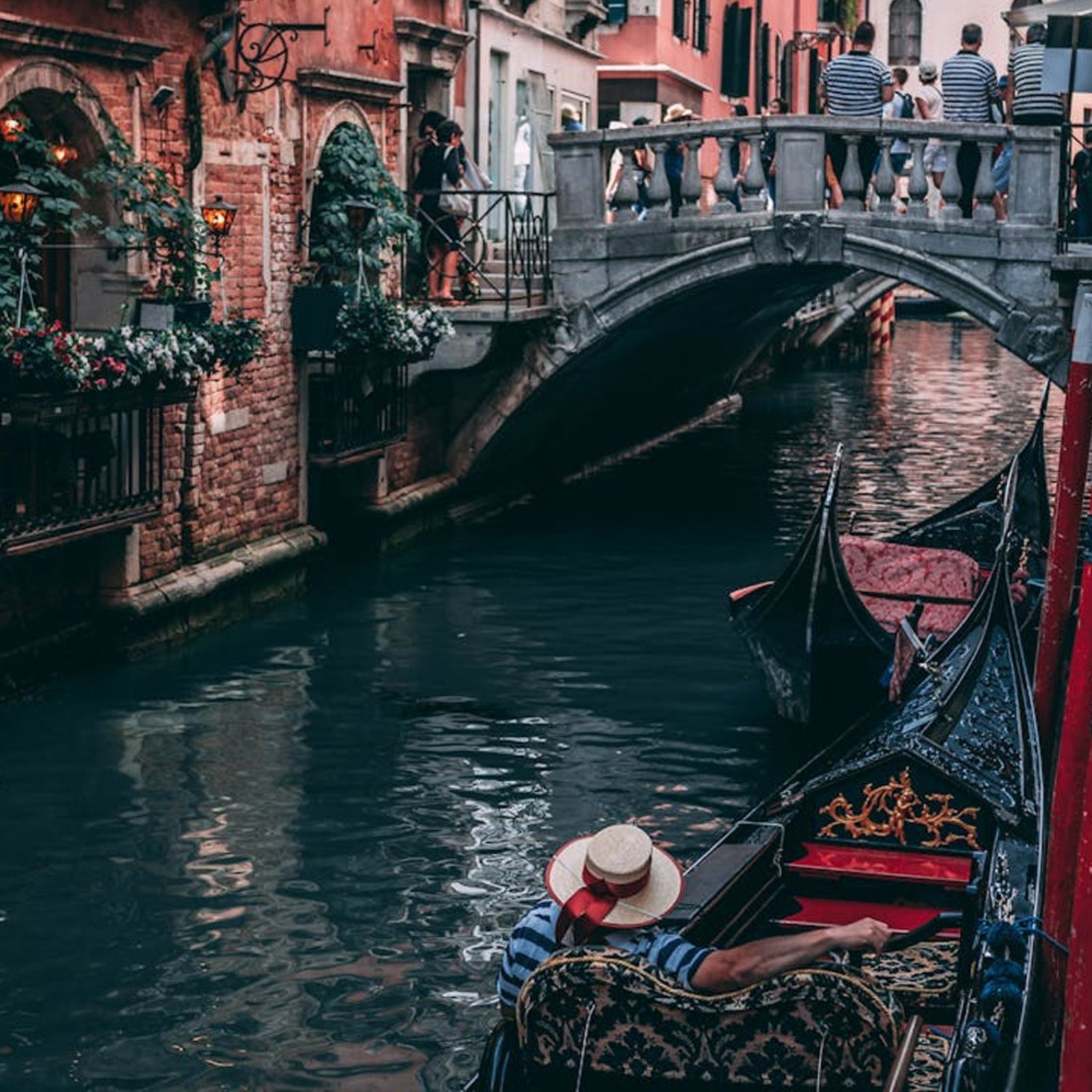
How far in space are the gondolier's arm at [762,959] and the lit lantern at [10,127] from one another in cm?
443

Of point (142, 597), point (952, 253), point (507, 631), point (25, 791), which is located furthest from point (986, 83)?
point (25, 791)

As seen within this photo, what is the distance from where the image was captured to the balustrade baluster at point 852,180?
33.8ft

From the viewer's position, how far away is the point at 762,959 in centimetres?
350

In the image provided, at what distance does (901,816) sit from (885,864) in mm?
115

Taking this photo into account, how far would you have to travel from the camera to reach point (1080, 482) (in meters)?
5.93

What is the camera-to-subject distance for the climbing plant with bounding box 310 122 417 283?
974 centimetres

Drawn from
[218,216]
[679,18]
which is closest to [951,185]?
Result: [218,216]

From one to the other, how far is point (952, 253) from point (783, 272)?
1485 mm

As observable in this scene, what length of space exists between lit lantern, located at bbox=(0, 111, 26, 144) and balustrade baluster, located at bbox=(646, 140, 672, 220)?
4.15 m

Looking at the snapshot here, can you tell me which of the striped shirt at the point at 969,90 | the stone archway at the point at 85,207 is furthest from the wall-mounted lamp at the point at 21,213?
the striped shirt at the point at 969,90

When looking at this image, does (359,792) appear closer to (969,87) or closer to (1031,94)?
(1031,94)

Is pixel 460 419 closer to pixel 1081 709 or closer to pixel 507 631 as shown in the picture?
pixel 507 631

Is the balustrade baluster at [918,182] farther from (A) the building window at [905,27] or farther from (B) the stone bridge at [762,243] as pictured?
(A) the building window at [905,27]

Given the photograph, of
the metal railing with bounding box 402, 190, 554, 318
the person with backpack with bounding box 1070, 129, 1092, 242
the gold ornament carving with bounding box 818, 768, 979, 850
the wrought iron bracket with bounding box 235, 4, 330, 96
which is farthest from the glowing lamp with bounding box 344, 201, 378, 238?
the gold ornament carving with bounding box 818, 768, 979, 850
